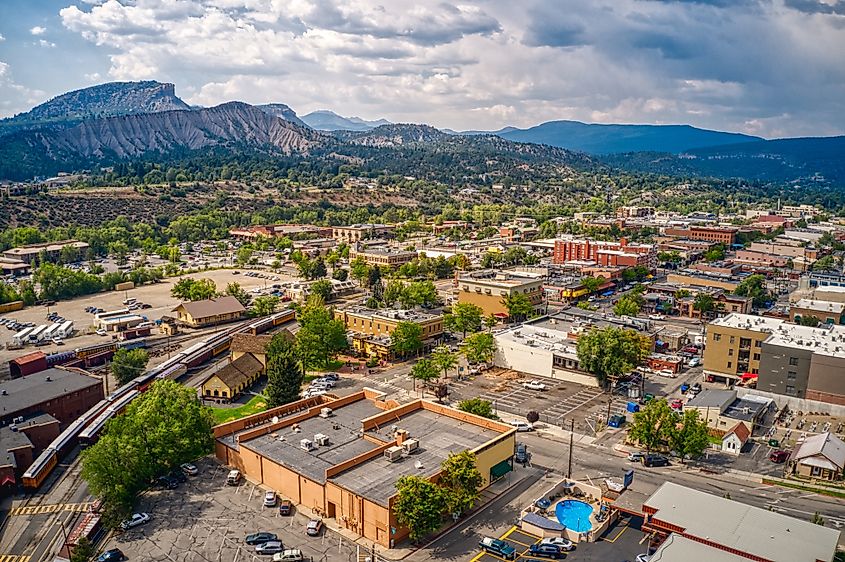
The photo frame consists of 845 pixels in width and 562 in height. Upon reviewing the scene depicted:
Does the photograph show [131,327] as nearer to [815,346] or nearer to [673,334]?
[673,334]

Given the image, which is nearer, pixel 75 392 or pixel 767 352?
pixel 75 392

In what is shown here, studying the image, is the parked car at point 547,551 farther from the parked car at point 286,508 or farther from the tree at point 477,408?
the tree at point 477,408

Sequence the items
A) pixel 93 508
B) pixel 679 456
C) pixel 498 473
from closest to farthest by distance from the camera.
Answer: pixel 93 508
pixel 498 473
pixel 679 456

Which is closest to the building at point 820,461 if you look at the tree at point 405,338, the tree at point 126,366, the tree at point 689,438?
the tree at point 689,438

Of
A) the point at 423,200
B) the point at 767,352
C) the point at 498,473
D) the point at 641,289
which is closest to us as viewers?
the point at 498,473

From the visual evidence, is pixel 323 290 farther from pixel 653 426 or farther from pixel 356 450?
pixel 653 426

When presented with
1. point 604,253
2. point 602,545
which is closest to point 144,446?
point 602,545

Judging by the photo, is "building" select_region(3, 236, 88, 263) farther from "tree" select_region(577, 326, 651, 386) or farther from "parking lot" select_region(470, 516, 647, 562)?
"parking lot" select_region(470, 516, 647, 562)

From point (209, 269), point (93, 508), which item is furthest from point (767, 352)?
point (209, 269)
